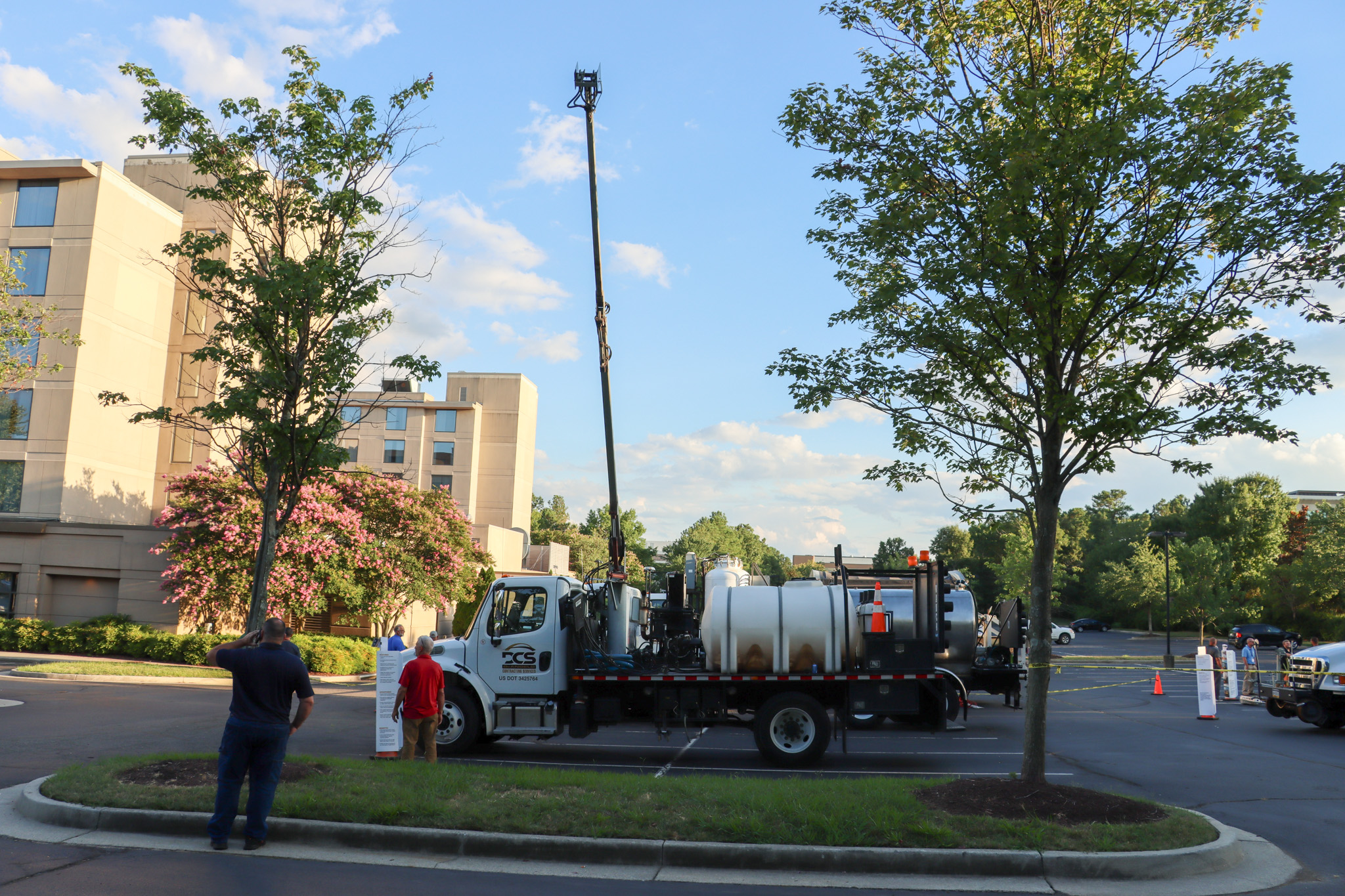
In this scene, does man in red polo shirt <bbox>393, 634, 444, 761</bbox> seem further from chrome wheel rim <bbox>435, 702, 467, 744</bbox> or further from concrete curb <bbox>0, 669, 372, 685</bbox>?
concrete curb <bbox>0, 669, 372, 685</bbox>

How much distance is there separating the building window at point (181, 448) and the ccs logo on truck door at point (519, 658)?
3017 centimetres

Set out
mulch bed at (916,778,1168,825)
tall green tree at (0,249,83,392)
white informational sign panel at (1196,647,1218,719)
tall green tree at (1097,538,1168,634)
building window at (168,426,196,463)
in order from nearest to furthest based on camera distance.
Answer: mulch bed at (916,778,1168,825) < white informational sign panel at (1196,647,1218,719) < tall green tree at (0,249,83,392) < building window at (168,426,196,463) < tall green tree at (1097,538,1168,634)

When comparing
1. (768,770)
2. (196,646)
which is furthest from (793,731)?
(196,646)

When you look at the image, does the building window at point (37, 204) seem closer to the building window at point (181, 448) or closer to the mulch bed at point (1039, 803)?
the building window at point (181, 448)

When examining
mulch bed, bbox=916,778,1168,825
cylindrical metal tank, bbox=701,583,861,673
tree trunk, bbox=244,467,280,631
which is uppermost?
tree trunk, bbox=244,467,280,631

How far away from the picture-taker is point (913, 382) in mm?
10000

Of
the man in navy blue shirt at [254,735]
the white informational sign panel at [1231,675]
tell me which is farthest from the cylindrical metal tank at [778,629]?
the white informational sign panel at [1231,675]

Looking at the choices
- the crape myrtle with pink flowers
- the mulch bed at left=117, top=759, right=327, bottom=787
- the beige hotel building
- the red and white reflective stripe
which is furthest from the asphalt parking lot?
the beige hotel building

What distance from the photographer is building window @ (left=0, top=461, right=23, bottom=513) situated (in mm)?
32719

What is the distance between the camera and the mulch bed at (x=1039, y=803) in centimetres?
800

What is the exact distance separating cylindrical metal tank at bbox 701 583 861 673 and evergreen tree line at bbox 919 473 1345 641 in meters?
45.1

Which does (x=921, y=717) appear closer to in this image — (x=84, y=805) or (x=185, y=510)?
(x=84, y=805)

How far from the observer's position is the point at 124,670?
23344 mm

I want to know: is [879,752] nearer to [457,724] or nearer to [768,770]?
[768,770]
